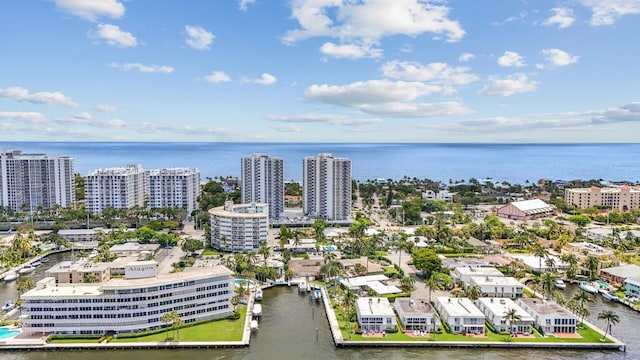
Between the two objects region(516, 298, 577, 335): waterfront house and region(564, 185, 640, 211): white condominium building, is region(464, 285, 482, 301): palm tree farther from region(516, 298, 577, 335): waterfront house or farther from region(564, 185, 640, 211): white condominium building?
region(564, 185, 640, 211): white condominium building

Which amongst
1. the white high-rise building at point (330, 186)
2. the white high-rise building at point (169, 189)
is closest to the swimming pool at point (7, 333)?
the white high-rise building at point (330, 186)

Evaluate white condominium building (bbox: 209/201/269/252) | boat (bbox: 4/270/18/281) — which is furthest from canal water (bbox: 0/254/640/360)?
white condominium building (bbox: 209/201/269/252)

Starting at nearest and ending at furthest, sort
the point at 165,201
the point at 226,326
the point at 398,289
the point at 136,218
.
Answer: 1. the point at 226,326
2. the point at 398,289
3. the point at 136,218
4. the point at 165,201

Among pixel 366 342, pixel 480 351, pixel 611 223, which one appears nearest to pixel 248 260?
pixel 366 342

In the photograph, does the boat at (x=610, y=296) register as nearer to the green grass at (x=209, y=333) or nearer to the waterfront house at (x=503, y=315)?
the waterfront house at (x=503, y=315)

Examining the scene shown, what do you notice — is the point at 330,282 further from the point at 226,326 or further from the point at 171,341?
the point at 171,341

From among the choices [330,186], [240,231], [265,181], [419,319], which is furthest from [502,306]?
[265,181]

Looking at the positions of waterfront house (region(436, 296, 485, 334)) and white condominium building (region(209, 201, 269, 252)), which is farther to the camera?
white condominium building (region(209, 201, 269, 252))
